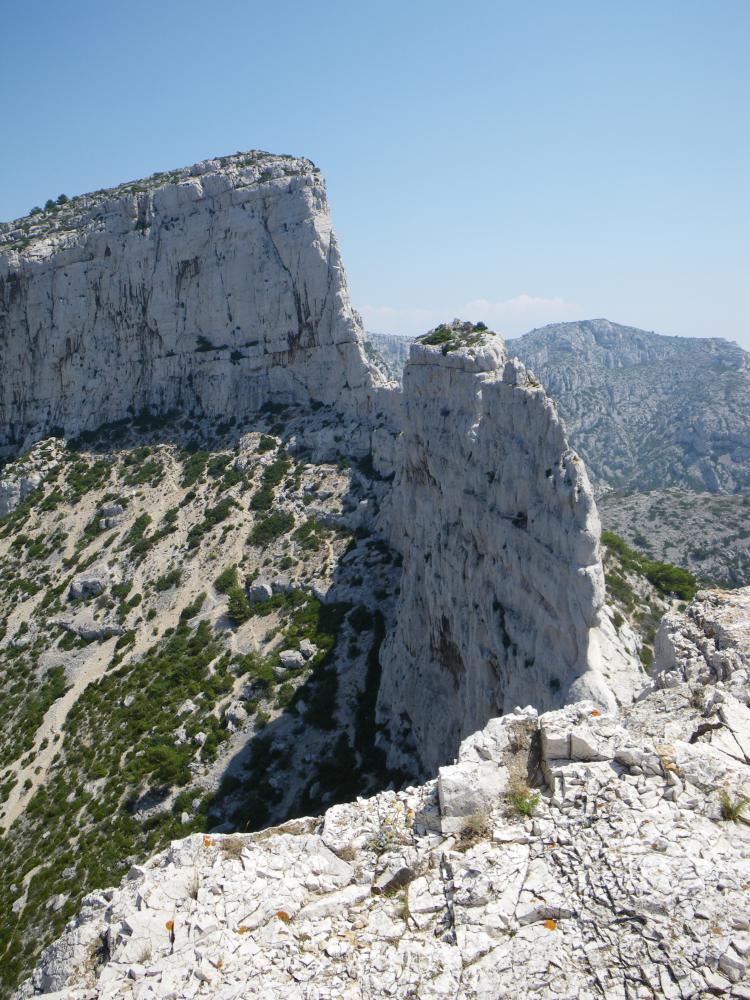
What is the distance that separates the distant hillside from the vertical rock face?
11467cm

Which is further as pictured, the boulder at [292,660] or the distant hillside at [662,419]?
the distant hillside at [662,419]

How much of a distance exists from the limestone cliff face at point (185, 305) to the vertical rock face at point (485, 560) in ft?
69.3

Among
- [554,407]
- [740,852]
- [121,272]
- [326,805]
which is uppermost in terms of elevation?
[121,272]

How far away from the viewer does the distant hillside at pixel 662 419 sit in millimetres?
135625

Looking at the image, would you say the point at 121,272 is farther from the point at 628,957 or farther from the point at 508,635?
the point at 628,957

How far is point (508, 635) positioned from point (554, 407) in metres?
7.52

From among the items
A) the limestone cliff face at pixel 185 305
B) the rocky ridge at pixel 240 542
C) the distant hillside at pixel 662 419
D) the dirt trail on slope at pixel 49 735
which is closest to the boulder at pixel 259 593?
the rocky ridge at pixel 240 542

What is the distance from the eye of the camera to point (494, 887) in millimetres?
7992

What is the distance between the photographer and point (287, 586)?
139 ft

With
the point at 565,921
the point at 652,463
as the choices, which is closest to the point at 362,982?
the point at 565,921

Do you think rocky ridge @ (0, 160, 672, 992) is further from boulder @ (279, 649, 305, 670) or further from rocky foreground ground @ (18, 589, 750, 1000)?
rocky foreground ground @ (18, 589, 750, 1000)

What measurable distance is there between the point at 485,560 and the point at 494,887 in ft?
56.2

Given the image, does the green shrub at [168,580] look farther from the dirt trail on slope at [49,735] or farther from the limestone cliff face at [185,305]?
the limestone cliff face at [185,305]

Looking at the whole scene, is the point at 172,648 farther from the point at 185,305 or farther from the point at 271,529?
the point at 185,305
